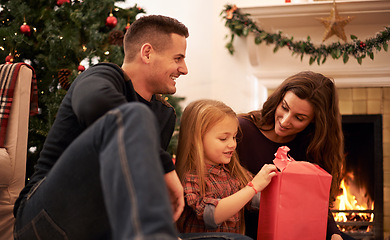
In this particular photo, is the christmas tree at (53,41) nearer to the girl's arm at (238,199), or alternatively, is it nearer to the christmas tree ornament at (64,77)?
the christmas tree ornament at (64,77)

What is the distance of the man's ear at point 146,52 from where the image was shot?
57.4 inches

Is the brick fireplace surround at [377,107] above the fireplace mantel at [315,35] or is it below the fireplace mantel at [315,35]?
below

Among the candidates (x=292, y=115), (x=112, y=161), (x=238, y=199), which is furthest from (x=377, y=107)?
(x=112, y=161)

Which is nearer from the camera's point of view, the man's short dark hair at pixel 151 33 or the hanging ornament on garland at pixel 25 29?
the man's short dark hair at pixel 151 33

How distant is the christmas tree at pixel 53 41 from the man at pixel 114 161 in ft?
3.25

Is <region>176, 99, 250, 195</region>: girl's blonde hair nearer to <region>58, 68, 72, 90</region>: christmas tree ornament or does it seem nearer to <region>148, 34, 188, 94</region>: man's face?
<region>148, 34, 188, 94</region>: man's face

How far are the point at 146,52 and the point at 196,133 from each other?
342mm

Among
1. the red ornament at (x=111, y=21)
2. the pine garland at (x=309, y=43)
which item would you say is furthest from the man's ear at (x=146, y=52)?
the pine garland at (x=309, y=43)

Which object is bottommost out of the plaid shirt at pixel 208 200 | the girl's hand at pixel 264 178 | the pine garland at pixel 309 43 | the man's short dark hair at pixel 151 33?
the plaid shirt at pixel 208 200

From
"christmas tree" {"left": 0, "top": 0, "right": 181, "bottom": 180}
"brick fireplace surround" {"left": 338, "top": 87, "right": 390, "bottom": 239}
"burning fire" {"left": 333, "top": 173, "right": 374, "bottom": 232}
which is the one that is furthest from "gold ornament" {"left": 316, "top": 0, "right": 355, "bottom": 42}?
"christmas tree" {"left": 0, "top": 0, "right": 181, "bottom": 180}

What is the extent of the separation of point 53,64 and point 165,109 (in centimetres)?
112

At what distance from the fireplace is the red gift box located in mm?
1583

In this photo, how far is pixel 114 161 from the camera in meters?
0.75

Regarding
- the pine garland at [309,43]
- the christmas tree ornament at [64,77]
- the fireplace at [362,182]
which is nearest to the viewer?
the christmas tree ornament at [64,77]
